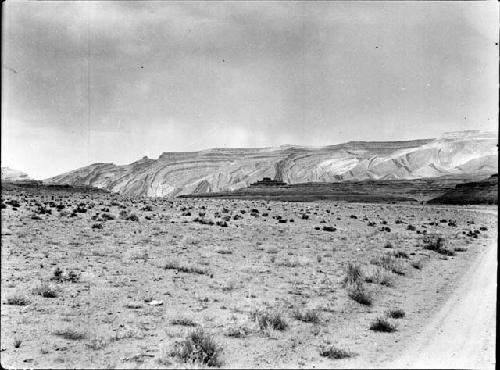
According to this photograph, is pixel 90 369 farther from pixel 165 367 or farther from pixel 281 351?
pixel 281 351

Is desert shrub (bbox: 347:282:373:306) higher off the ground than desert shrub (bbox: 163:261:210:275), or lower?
lower

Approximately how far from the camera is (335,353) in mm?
6629

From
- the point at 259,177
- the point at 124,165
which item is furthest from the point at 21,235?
the point at 124,165

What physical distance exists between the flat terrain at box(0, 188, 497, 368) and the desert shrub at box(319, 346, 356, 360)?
0.07ft

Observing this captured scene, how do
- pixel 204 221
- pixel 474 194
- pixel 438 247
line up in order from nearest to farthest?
1. pixel 438 247
2. pixel 204 221
3. pixel 474 194

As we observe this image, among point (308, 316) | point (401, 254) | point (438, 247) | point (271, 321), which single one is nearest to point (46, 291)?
point (271, 321)

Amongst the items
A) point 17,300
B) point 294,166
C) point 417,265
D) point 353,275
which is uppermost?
point 294,166

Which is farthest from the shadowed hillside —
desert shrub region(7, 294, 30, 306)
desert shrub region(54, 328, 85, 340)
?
desert shrub region(54, 328, 85, 340)

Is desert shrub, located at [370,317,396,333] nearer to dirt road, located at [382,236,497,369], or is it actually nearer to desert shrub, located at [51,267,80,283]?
dirt road, located at [382,236,497,369]

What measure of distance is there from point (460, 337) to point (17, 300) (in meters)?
8.37

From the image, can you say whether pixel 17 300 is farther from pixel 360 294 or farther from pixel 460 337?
pixel 460 337

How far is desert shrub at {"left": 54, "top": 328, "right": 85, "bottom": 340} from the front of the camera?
7.16 meters

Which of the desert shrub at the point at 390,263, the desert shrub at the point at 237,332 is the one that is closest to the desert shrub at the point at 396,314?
the desert shrub at the point at 237,332

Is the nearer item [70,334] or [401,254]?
[70,334]
